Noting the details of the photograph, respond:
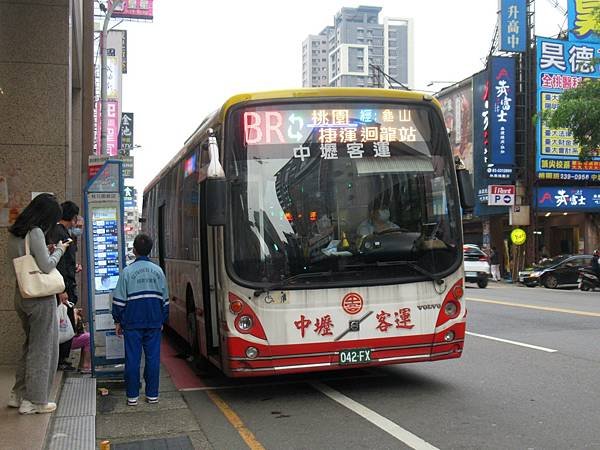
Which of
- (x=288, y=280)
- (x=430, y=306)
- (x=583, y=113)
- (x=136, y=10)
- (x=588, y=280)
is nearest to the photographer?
(x=288, y=280)

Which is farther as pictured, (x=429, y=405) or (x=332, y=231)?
(x=332, y=231)

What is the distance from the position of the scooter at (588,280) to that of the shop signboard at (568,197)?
7201mm

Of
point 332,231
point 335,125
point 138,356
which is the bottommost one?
point 138,356

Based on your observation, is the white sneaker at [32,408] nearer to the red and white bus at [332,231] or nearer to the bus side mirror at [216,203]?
the red and white bus at [332,231]

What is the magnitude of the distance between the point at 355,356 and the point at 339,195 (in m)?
1.67

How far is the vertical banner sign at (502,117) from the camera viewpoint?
1288 inches

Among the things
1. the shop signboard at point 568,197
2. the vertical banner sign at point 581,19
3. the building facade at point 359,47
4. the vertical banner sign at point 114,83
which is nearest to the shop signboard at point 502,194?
the shop signboard at point 568,197

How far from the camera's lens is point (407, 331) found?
7215mm

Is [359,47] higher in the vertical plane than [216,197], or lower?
higher

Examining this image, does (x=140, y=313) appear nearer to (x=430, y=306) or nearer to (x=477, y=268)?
(x=430, y=306)

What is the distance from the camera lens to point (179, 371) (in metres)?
9.48

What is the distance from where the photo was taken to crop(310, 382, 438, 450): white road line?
5.59 meters

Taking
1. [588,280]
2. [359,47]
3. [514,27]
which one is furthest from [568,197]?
[359,47]

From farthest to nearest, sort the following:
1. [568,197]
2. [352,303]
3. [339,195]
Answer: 1. [568,197]
2. [339,195]
3. [352,303]
